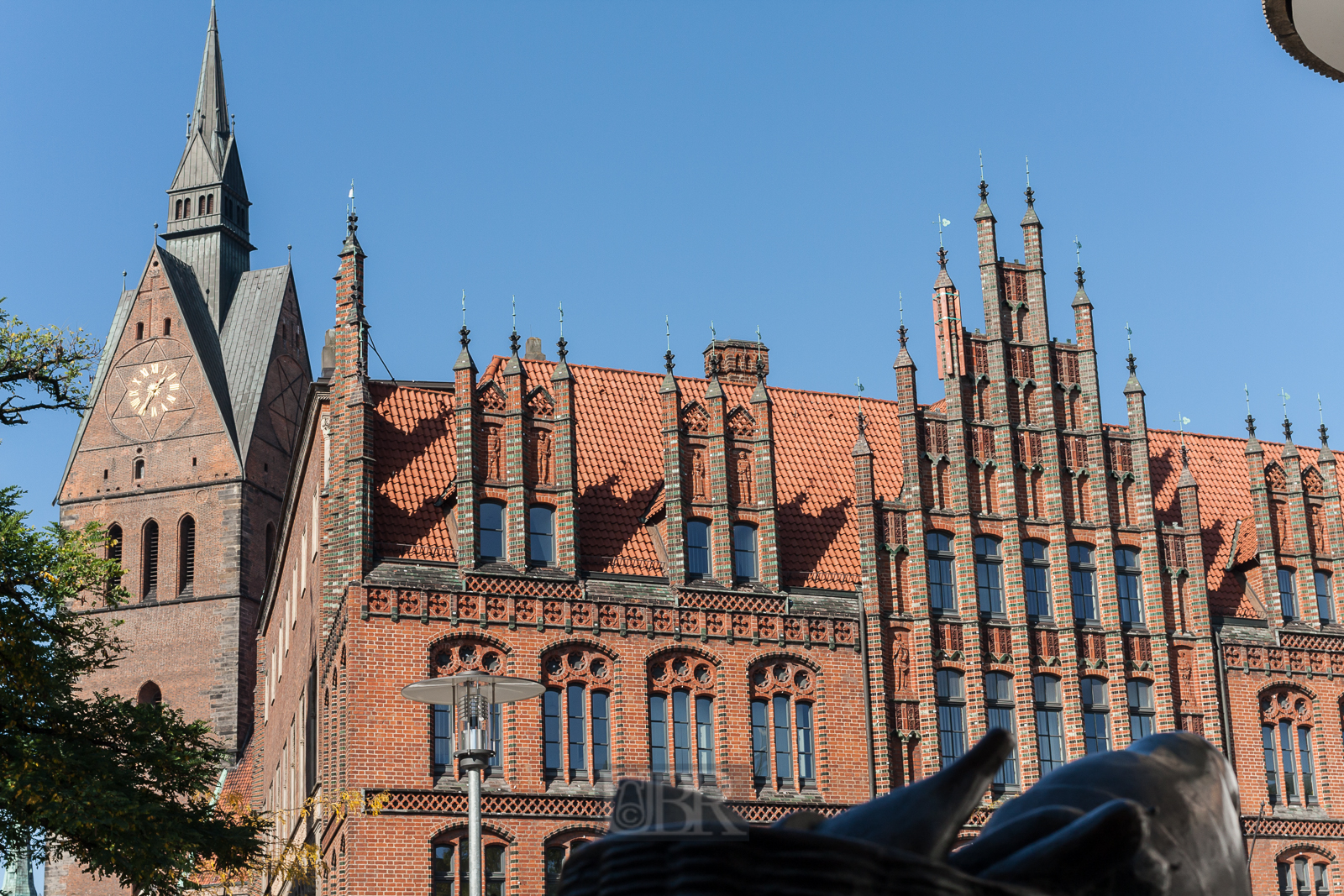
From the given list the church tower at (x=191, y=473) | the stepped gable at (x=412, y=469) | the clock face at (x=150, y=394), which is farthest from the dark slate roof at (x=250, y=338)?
the stepped gable at (x=412, y=469)

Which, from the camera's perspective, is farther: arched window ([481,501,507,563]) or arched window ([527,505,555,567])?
arched window ([527,505,555,567])

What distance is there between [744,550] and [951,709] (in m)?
4.36

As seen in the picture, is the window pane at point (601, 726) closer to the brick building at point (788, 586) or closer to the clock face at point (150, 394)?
the brick building at point (788, 586)

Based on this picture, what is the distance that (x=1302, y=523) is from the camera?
3456 centimetres

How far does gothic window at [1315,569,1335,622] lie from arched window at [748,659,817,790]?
10796mm

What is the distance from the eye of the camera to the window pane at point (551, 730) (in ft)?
92.8

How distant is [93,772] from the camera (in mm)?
22891

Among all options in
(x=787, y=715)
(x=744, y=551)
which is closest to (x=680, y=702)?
(x=787, y=715)

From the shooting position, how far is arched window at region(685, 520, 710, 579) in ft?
98.9

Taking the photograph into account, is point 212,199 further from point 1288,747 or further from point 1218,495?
point 1288,747

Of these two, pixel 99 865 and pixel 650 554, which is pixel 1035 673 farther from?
pixel 99 865

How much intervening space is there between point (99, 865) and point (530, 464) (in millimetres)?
9474

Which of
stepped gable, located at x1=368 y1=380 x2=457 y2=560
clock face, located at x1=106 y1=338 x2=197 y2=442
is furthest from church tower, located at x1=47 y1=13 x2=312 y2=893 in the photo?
stepped gable, located at x1=368 y1=380 x2=457 y2=560

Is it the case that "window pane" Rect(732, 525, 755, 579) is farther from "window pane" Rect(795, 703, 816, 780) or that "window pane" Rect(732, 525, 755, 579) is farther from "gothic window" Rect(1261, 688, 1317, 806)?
"gothic window" Rect(1261, 688, 1317, 806)
